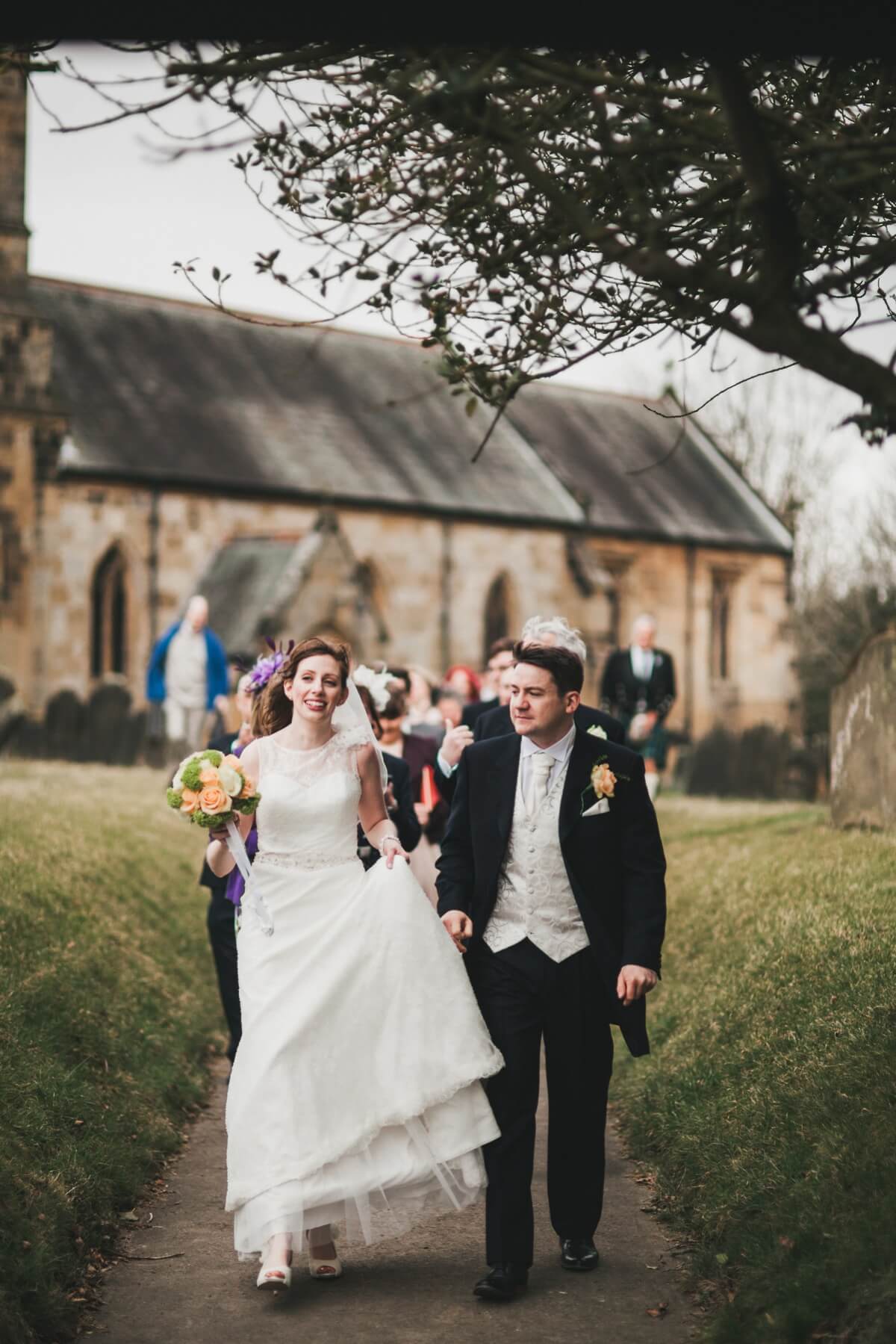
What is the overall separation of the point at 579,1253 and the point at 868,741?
702 cm

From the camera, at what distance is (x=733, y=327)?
192 inches

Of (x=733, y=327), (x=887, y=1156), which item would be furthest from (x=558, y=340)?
(x=887, y=1156)

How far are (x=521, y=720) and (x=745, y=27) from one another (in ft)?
9.85

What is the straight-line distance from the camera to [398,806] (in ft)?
29.3

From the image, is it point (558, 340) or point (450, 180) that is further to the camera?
point (558, 340)

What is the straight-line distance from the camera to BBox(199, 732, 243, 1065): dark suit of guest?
371 inches

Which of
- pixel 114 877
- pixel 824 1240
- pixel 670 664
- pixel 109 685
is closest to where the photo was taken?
pixel 824 1240

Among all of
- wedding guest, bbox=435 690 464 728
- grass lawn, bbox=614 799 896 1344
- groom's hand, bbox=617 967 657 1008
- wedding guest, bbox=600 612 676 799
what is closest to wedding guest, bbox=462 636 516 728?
wedding guest, bbox=435 690 464 728

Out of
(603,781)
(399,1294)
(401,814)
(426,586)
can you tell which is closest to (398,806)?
(401,814)

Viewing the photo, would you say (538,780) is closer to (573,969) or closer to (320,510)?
(573,969)

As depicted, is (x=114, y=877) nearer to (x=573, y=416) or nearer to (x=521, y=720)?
(x=521, y=720)

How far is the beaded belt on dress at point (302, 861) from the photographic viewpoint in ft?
22.5

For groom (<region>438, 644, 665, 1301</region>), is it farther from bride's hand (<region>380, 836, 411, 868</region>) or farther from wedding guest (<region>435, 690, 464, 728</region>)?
wedding guest (<region>435, 690, 464, 728</region>)

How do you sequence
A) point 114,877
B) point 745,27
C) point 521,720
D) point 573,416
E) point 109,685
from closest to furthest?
point 745,27 < point 521,720 < point 114,877 < point 109,685 < point 573,416
